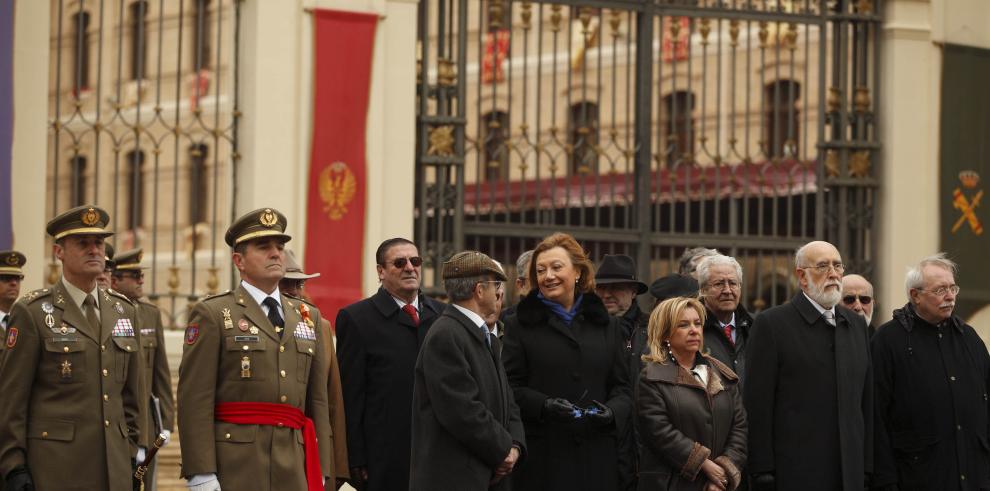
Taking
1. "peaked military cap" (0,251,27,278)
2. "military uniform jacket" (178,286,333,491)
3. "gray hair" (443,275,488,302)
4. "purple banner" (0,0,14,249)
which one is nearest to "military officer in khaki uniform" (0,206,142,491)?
"military uniform jacket" (178,286,333,491)

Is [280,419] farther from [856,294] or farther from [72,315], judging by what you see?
[856,294]

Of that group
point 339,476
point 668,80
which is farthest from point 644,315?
point 668,80

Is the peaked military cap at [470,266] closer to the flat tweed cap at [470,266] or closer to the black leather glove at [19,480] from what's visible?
the flat tweed cap at [470,266]

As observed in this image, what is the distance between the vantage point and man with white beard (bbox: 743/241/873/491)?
367 inches

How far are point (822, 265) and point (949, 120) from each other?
601 centimetres

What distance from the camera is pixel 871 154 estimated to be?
1515cm

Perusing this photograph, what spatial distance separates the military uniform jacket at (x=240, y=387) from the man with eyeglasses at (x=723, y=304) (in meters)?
2.41

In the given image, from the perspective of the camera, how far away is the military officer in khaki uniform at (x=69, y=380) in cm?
838

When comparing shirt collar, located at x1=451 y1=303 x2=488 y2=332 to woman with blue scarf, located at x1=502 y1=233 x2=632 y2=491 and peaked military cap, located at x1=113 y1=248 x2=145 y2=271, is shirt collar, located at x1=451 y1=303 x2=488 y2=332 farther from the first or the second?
peaked military cap, located at x1=113 y1=248 x2=145 y2=271

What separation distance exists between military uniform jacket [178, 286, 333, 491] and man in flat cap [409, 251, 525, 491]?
558 millimetres

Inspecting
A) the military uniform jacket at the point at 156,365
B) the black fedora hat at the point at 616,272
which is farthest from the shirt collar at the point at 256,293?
the military uniform jacket at the point at 156,365

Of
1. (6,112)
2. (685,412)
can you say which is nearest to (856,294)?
(685,412)

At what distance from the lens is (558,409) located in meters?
8.90

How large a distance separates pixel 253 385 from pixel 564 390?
1.67 metres
